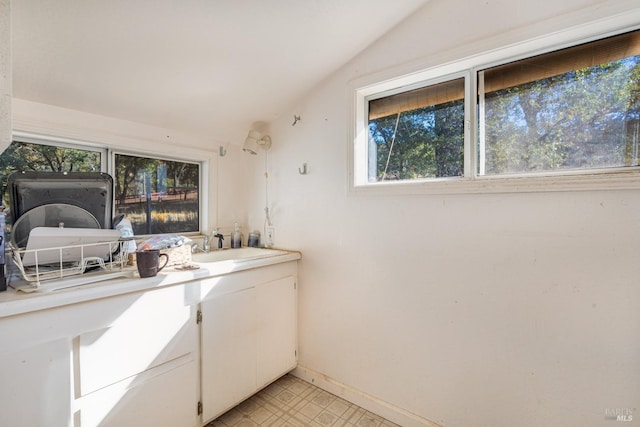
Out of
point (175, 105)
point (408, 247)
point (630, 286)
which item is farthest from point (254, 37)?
point (630, 286)

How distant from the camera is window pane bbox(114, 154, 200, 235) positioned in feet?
6.11

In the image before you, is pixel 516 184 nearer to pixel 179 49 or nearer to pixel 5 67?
pixel 179 49

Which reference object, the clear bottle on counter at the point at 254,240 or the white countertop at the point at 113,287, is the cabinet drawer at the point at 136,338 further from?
the clear bottle on counter at the point at 254,240

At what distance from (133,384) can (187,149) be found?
151 centimetres

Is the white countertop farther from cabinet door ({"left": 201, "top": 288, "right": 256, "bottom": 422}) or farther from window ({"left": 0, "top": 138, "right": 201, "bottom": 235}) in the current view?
window ({"left": 0, "top": 138, "right": 201, "bottom": 235})

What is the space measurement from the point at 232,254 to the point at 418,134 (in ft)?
5.04

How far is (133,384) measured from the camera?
1232 mm

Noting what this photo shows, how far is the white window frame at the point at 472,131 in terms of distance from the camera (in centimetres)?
120

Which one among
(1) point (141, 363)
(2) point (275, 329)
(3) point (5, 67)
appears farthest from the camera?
(2) point (275, 329)

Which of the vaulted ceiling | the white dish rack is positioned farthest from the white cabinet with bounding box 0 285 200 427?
the vaulted ceiling

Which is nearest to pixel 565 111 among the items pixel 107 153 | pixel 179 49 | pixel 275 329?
pixel 179 49

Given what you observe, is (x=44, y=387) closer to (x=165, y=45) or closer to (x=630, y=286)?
(x=165, y=45)

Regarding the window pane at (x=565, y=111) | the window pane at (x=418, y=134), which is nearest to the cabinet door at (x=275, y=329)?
the window pane at (x=418, y=134)

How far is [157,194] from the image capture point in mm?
2043
